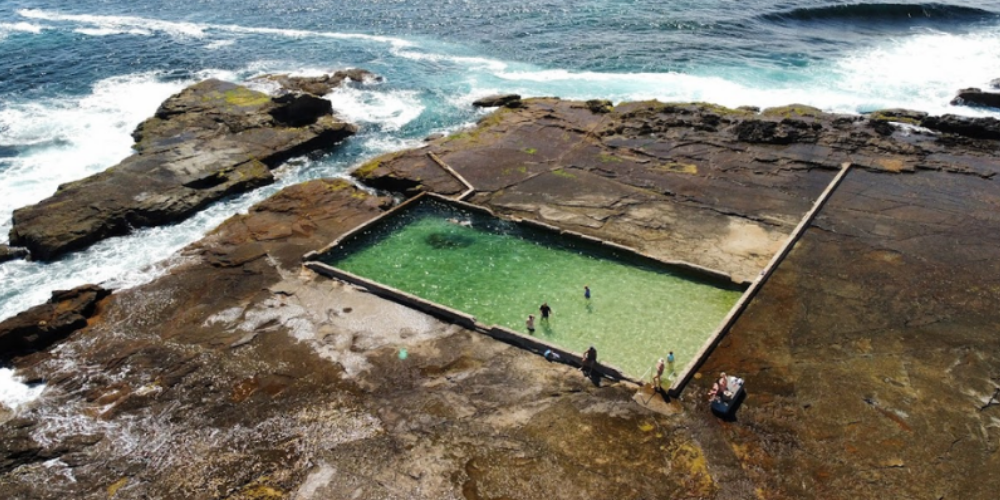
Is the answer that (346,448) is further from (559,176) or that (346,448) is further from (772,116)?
(772,116)

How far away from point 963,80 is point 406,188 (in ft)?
146

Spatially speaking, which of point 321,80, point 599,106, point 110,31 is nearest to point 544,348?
point 599,106

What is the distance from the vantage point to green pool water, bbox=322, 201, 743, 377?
72.3ft

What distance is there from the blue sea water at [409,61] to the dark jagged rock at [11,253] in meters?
1.07

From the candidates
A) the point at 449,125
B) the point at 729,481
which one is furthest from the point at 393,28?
the point at 729,481

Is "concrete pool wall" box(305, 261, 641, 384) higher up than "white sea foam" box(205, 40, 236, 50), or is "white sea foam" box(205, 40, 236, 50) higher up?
"white sea foam" box(205, 40, 236, 50)

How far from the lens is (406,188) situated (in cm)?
3291

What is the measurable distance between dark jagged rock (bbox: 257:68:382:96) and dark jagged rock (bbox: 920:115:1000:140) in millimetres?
38729

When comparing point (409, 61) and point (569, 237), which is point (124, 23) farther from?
point (569, 237)

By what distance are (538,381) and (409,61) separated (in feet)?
136

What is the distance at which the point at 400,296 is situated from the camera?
23594 millimetres

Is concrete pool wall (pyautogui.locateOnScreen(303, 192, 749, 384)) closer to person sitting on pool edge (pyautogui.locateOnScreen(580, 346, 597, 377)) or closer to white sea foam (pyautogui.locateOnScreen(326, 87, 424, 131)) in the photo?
person sitting on pool edge (pyautogui.locateOnScreen(580, 346, 597, 377))

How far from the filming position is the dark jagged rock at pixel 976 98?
1682 inches

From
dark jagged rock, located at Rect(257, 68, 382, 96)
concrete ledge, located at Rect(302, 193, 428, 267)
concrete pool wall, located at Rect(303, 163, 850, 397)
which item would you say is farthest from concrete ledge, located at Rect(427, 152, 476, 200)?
dark jagged rock, located at Rect(257, 68, 382, 96)
